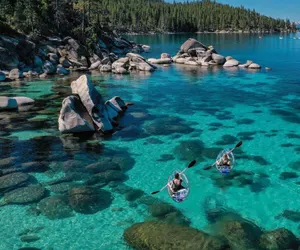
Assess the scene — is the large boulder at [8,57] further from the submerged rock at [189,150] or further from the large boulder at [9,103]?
the submerged rock at [189,150]

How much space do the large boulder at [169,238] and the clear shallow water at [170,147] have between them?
79 centimetres

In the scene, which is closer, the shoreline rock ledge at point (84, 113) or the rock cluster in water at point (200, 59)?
the shoreline rock ledge at point (84, 113)

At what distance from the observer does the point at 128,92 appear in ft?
159

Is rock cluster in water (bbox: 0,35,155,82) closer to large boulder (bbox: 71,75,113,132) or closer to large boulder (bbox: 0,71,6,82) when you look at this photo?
large boulder (bbox: 0,71,6,82)

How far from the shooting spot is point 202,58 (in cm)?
7894

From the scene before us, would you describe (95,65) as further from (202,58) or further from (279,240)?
(279,240)

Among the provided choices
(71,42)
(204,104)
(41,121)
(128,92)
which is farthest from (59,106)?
(71,42)

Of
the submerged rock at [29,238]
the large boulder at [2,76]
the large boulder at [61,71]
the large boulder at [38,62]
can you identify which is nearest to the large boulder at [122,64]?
the large boulder at [61,71]

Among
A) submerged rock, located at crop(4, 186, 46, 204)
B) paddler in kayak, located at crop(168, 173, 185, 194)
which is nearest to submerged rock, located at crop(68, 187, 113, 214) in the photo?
submerged rock, located at crop(4, 186, 46, 204)

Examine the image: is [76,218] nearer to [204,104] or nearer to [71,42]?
[204,104]

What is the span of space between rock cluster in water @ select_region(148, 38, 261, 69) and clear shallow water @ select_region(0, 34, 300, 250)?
72.1 feet

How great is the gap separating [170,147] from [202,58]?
181 feet

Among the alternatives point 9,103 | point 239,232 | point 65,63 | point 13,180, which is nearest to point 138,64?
point 65,63

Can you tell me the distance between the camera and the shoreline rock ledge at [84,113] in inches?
1170
